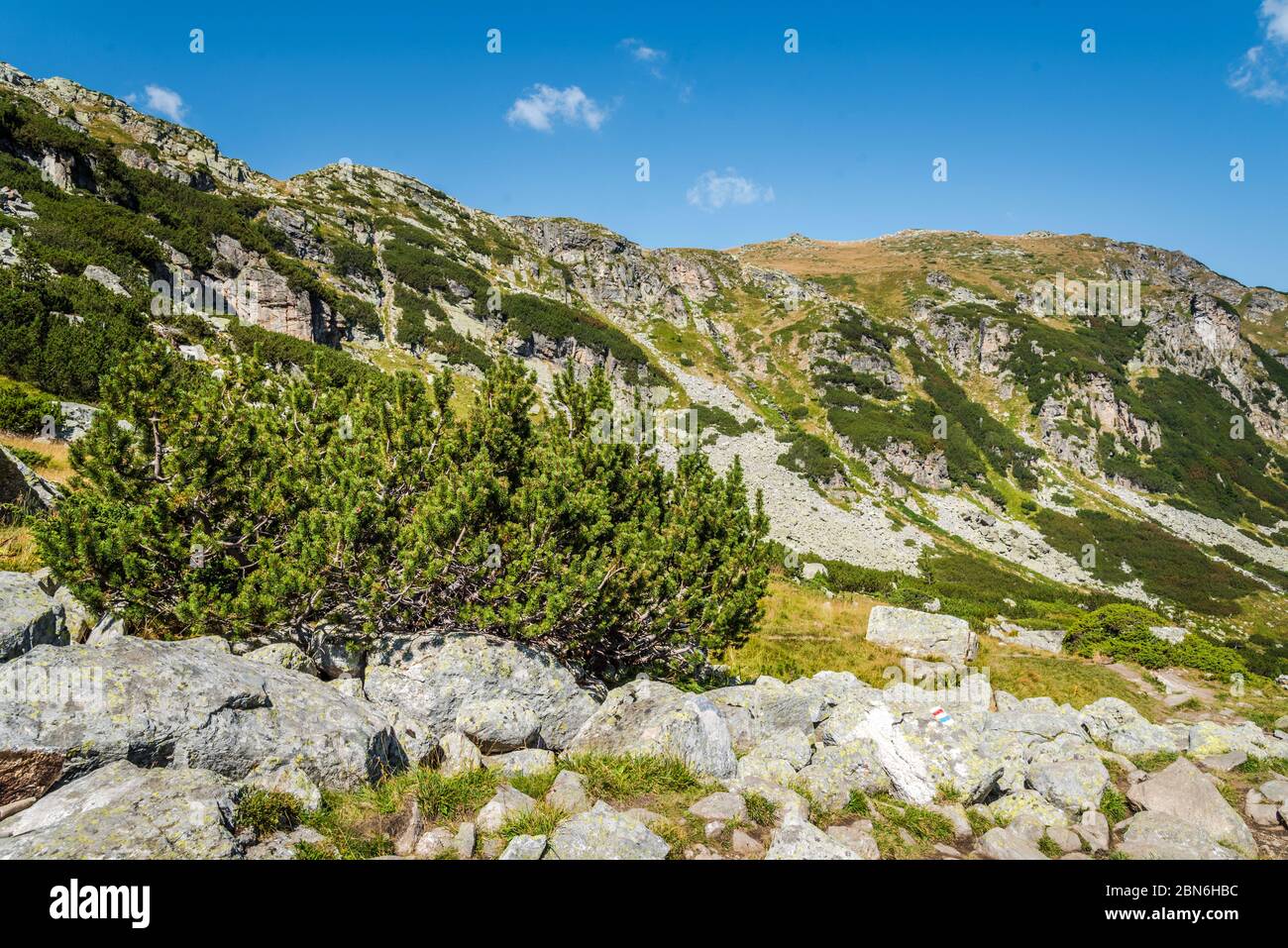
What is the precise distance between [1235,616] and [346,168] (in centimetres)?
16006

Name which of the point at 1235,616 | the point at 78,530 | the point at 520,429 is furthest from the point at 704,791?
the point at 1235,616

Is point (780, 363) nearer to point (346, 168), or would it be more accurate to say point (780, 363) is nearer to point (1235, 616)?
point (1235, 616)

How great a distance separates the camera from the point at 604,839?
5.49 metres

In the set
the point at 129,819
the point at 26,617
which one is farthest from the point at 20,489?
the point at 129,819

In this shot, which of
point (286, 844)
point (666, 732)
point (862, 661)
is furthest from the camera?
point (862, 661)

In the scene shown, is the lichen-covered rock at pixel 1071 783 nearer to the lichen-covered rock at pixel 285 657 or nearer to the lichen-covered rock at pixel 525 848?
the lichen-covered rock at pixel 525 848

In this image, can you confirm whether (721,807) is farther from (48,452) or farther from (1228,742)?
(48,452)

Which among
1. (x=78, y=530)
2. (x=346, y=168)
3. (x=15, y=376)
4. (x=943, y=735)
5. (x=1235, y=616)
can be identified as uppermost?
(x=346, y=168)

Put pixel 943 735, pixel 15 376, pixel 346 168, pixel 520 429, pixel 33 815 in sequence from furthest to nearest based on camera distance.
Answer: pixel 346 168 → pixel 15 376 → pixel 520 429 → pixel 943 735 → pixel 33 815

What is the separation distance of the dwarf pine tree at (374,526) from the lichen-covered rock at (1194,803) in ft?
22.0

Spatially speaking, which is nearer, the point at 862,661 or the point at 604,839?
the point at 604,839

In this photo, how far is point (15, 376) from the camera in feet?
83.1

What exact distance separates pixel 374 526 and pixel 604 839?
19.5 ft

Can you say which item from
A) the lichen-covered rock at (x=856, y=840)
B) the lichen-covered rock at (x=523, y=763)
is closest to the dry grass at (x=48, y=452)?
the lichen-covered rock at (x=523, y=763)
